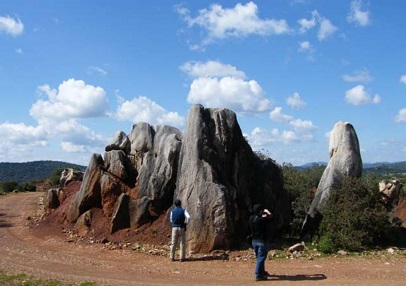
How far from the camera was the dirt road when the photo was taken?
14.2 metres

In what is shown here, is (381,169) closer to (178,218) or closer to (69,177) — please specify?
(178,218)

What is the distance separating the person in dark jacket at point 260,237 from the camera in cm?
1406

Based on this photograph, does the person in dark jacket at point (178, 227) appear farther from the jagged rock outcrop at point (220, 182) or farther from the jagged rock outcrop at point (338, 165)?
the jagged rock outcrop at point (338, 165)

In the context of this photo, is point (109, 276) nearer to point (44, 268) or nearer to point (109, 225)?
point (44, 268)

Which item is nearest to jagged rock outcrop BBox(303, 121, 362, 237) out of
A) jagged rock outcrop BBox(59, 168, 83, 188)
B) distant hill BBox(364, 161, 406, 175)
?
distant hill BBox(364, 161, 406, 175)

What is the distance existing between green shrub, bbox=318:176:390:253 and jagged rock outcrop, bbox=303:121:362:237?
44.6 inches

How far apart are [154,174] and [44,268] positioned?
A: 337 inches

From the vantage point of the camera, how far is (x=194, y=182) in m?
20.3

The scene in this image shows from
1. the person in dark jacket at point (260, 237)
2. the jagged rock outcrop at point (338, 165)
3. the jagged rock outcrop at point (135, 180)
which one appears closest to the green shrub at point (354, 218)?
the jagged rock outcrop at point (338, 165)

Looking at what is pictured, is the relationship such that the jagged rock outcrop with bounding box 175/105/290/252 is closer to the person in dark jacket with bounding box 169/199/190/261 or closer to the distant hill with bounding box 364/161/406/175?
the person in dark jacket with bounding box 169/199/190/261

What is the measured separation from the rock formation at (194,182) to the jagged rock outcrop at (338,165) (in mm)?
1308

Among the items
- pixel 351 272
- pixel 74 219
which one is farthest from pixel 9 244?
pixel 351 272

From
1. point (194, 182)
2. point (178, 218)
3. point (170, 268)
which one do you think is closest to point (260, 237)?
point (170, 268)

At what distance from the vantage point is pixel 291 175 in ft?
101
